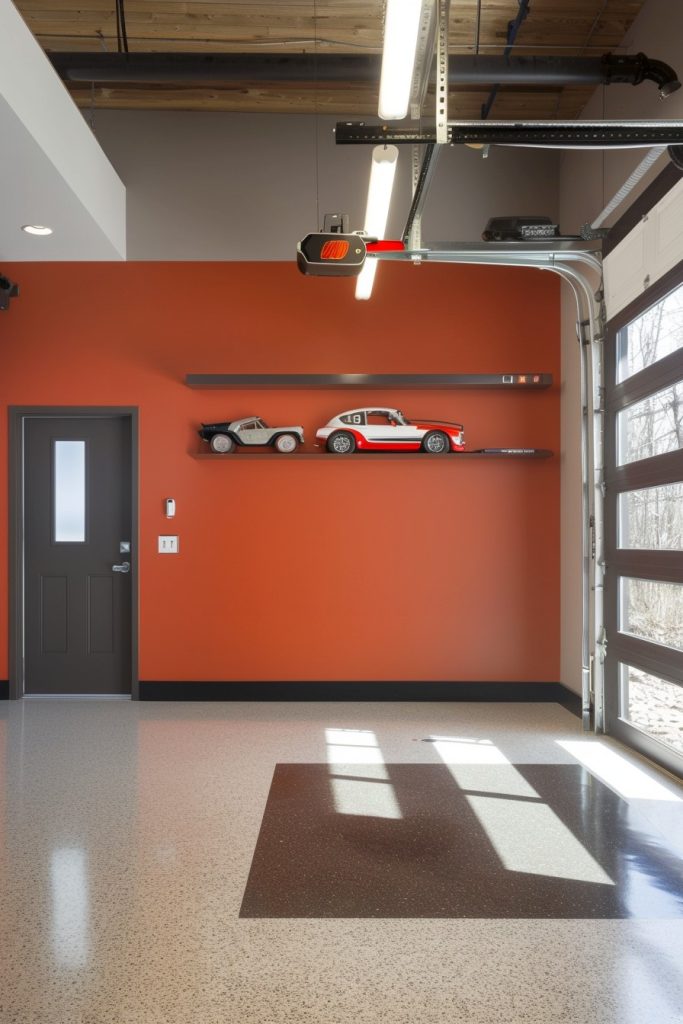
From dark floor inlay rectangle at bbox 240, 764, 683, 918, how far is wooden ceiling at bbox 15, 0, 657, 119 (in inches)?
167

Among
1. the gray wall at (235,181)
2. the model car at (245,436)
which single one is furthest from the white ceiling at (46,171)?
the model car at (245,436)

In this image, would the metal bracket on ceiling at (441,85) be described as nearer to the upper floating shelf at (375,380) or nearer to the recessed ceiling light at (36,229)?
the upper floating shelf at (375,380)

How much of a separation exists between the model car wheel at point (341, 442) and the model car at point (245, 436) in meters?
0.28

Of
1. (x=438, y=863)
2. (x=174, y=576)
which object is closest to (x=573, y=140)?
(x=438, y=863)

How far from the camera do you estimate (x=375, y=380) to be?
22.4 feet

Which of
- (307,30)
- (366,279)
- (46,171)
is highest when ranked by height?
(307,30)

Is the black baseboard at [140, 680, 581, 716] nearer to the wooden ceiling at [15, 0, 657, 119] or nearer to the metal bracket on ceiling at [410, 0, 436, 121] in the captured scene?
the metal bracket on ceiling at [410, 0, 436, 121]

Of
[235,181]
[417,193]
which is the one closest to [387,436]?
[417,193]

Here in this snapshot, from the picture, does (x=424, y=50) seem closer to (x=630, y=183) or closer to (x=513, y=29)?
(x=630, y=183)

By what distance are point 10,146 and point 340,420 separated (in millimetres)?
3150

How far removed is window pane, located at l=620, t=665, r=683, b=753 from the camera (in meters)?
4.74

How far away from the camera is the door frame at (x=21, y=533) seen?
695 cm

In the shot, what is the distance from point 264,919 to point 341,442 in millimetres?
4318

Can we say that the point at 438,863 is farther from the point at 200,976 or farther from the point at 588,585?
the point at 588,585
